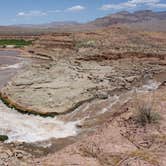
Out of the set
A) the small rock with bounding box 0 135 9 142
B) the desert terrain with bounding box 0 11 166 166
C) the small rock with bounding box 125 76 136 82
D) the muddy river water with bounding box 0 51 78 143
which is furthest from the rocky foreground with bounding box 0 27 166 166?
the small rock with bounding box 0 135 9 142

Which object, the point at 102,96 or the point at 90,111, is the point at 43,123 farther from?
the point at 102,96

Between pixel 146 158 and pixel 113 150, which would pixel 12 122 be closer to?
pixel 113 150

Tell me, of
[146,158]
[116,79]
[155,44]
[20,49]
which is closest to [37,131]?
[146,158]

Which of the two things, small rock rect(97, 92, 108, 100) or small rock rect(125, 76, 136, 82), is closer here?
small rock rect(97, 92, 108, 100)

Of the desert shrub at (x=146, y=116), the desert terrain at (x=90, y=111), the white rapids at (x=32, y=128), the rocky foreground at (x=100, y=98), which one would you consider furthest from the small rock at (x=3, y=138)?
the desert shrub at (x=146, y=116)

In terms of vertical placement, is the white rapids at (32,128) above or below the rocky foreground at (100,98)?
below

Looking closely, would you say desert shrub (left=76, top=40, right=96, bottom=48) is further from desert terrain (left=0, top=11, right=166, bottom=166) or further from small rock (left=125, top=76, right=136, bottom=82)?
small rock (left=125, top=76, right=136, bottom=82)

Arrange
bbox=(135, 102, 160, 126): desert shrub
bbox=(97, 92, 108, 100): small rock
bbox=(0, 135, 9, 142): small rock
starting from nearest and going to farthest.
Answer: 1. bbox=(135, 102, 160, 126): desert shrub
2. bbox=(0, 135, 9, 142): small rock
3. bbox=(97, 92, 108, 100): small rock

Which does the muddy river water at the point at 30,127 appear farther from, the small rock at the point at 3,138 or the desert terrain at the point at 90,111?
the small rock at the point at 3,138
